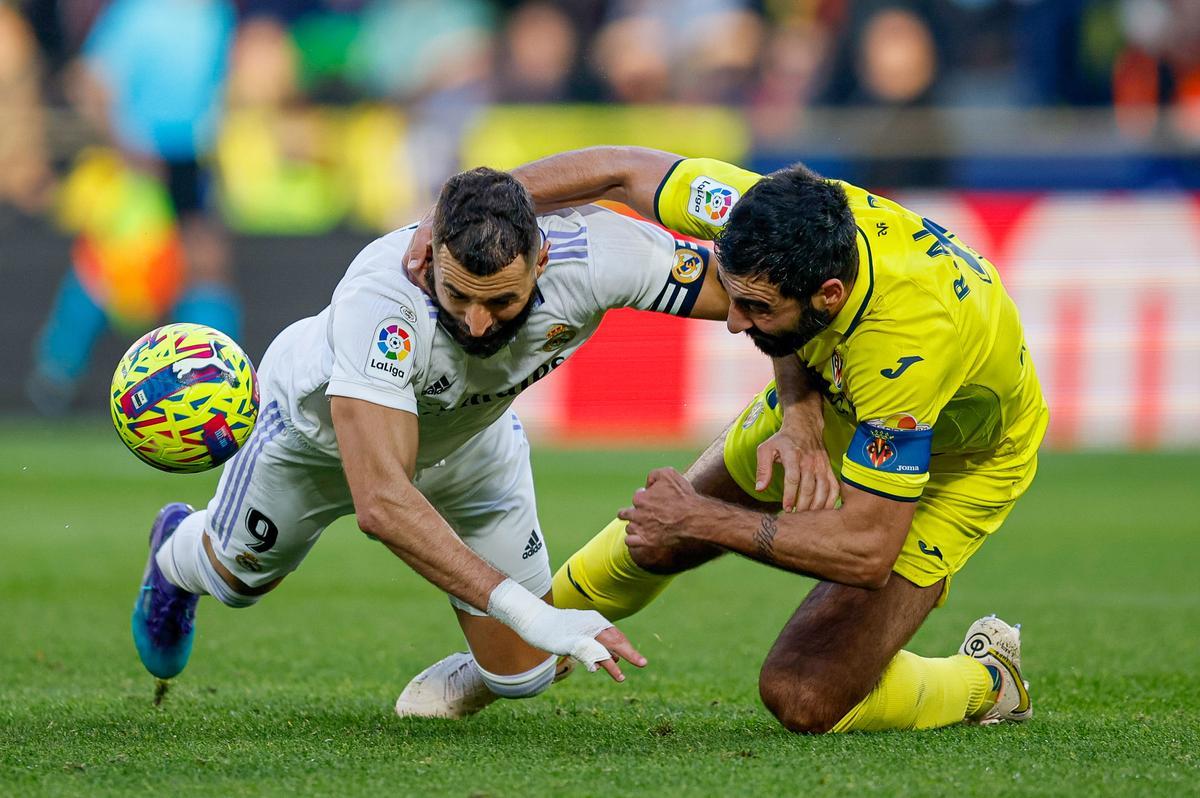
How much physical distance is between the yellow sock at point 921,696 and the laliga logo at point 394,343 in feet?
5.76

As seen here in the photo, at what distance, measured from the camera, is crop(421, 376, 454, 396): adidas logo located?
471 centimetres

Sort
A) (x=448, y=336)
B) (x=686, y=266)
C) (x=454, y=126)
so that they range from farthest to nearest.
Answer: (x=454, y=126), (x=686, y=266), (x=448, y=336)

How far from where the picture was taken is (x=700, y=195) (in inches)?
204

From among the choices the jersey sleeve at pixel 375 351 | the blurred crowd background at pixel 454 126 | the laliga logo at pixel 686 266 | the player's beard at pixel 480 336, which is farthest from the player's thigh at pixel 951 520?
the blurred crowd background at pixel 454 126

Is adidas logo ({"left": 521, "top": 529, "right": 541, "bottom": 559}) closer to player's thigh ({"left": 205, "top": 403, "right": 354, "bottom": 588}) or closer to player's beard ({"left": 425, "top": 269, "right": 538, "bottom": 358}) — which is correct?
player's thigh ({"left": 205, "top": 403, "right": 354, "bottom": 588})

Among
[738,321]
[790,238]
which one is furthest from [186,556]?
[790,238]

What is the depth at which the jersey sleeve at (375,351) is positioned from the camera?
14.4ft

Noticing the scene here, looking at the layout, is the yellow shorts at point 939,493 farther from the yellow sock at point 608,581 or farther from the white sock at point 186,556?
the white sock at point 186,556

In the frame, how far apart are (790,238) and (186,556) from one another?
2328 millimetres

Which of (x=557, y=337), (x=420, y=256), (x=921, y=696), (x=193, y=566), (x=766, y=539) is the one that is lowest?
(x=921, y=696)

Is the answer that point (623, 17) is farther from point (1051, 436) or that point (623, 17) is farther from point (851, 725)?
point (851, 725)

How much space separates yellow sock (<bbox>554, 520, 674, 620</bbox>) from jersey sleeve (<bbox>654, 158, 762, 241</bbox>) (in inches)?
44.4

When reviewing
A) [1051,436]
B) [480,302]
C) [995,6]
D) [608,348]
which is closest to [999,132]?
[995,6]

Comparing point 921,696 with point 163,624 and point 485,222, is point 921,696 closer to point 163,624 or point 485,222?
point 485,222
